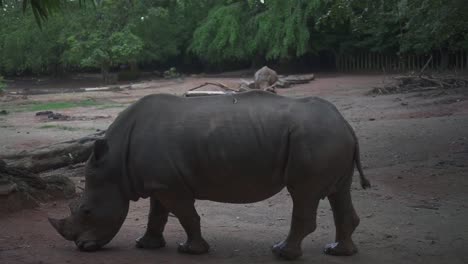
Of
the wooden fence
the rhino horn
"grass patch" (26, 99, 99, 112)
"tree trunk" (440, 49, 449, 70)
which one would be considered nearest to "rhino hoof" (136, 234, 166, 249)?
the rhino horn

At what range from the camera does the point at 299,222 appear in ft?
18.1

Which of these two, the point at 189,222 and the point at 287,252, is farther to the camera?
the point at 189,222

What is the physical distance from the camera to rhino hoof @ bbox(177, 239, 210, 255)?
18.7 ft

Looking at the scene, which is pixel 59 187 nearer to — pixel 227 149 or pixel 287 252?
pixel 227 149

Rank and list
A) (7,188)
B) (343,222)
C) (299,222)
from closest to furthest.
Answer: (299,222) → (343,222) → (7,188)

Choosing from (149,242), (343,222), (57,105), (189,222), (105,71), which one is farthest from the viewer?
(105,71)

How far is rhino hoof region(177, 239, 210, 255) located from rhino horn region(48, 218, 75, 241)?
100 cm

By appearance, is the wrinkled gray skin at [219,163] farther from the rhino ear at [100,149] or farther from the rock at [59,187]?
the rock at [59,187]

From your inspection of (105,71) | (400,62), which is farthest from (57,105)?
(400,62)

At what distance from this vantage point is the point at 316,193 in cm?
546

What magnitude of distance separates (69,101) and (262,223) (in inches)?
985

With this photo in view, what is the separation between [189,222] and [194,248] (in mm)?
237

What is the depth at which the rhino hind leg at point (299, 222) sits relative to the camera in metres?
5.47

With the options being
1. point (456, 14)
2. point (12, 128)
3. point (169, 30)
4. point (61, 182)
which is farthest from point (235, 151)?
point (169, 30)
